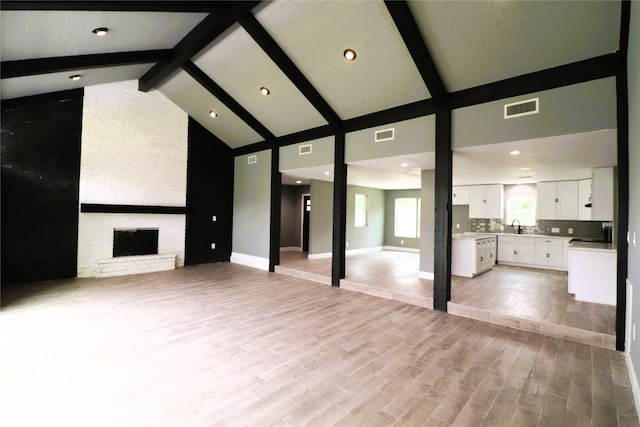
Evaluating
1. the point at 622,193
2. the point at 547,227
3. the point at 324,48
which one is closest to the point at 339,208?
the point at 324,48

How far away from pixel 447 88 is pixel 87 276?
745 cm

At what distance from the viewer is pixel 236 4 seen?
371cm

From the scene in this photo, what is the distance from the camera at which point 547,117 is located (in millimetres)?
3311

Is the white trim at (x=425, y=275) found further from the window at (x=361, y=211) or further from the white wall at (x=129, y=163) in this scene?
the white wall at (x=129, y=163)

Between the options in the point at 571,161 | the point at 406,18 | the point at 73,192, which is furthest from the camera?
the point at 73,192

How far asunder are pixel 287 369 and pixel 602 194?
5874 mm

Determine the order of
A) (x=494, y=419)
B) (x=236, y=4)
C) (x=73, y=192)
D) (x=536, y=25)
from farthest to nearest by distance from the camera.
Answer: (x=73, y=192) < (x=236, y=4) < (x=536, y=25) < (x=494, y=419)

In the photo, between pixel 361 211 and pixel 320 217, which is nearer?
pixel 320 217

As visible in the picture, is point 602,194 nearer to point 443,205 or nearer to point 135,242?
point 443,205

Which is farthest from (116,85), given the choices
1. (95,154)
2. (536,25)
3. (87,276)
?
(536,25)

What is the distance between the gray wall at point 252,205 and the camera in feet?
23.1

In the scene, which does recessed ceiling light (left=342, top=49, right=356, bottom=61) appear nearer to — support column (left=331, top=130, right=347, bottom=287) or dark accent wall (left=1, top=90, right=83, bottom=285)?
support column (left=331, top=130, right=347, bottom=287)

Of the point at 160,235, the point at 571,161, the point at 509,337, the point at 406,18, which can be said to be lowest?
the point at 509,337

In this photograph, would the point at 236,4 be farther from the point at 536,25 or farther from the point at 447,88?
the point at 536,25
